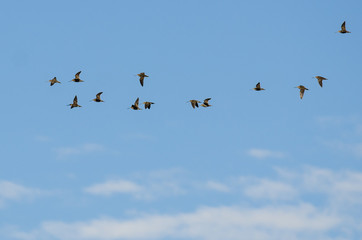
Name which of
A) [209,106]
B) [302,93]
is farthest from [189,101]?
[302,93]

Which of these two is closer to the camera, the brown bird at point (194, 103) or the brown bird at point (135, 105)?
the brown bird at point (194, 103)

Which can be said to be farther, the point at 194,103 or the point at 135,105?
the point at 135,105

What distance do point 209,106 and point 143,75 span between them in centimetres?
987

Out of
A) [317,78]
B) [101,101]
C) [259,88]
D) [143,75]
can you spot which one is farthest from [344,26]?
[101,101]

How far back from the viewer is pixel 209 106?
7788cm

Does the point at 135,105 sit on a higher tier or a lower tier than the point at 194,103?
higher

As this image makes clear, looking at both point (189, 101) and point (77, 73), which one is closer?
point (189, 101)

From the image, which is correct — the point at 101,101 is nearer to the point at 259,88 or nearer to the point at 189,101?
the point at 189,101

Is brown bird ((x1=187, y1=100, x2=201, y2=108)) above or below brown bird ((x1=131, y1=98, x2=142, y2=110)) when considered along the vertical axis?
below

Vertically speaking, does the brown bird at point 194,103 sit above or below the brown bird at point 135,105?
below

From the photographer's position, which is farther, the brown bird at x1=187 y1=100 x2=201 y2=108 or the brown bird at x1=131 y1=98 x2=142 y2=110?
the brown bird at x1=131 y1=98 x2=142 y2=110

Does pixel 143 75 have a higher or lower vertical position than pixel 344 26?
lower

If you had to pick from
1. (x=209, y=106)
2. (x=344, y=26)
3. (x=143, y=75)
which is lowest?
(x=209, y=106)

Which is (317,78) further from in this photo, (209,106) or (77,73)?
(77,73)
